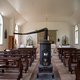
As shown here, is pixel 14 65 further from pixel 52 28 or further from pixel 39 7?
pixel 52 28

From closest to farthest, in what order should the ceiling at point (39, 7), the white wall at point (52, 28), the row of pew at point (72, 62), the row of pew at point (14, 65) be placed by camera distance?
the row of pew at point (72, 62) → the row of pew at point (14, 65) → the ceiling at point (39, 7) → the white wall at point (52, 28)

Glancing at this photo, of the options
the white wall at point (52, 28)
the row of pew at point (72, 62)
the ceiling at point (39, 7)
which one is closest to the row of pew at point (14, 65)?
the row of pew at point (72, 62)

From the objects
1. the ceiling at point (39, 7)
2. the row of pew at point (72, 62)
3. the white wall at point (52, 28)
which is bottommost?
the row of pew at point (72, 62)

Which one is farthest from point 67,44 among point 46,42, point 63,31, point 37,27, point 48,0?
point 46,42

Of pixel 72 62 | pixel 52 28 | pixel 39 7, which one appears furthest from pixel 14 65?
pixel 52 28

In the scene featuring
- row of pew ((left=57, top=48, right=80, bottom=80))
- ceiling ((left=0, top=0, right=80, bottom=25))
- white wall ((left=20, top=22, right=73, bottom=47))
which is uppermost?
ceiling ((left=0, top=0, right=80, bottom=25))

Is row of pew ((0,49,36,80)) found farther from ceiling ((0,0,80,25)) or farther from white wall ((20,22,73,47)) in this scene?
white wall ((20,22,73,47))

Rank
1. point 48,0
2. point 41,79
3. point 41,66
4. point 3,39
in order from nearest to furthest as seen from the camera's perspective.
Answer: point 41,79 < point 41,66 < point 48,0 < point 3,39

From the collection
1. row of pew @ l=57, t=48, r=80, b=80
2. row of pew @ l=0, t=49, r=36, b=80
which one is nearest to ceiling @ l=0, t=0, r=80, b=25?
row of pew @ l=57, t=48, r=80, b=80

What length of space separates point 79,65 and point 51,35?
495 inches

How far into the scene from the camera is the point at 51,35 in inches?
603

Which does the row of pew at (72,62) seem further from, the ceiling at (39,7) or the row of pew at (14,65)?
the ceiling at (39,7)

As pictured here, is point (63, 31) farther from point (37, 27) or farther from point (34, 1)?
point (34, 1)

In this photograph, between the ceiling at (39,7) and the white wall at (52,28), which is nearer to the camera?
the ceiling at (39,7)
